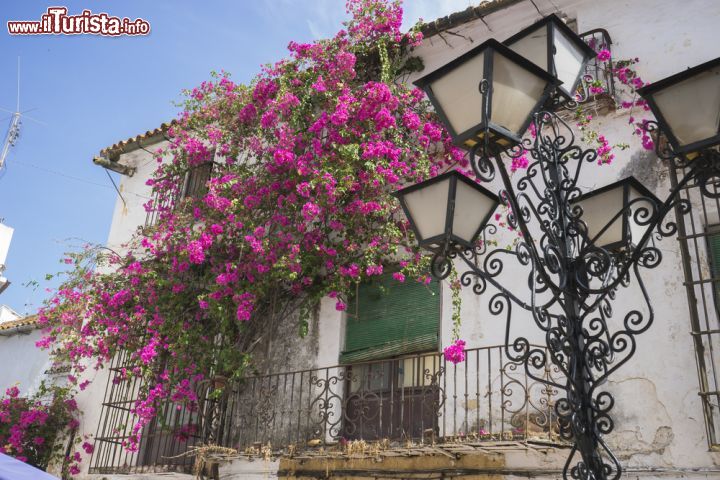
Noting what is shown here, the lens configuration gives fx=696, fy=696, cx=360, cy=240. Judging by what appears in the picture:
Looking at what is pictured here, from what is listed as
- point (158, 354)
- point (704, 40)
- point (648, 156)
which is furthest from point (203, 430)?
point (704, 40)

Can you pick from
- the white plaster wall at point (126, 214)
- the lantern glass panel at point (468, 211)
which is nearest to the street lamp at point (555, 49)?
the lantern glass panel at point (468, 211)

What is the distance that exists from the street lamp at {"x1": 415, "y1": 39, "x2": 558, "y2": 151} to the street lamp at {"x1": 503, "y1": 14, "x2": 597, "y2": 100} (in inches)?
11.2

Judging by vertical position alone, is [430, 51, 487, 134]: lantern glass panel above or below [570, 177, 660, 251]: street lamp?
above

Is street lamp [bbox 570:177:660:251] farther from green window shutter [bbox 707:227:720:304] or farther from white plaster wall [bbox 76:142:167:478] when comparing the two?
white plaster wall [bbox 76:142:167:478]

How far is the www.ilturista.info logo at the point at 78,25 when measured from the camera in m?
10.4

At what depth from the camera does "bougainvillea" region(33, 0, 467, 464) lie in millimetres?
8406

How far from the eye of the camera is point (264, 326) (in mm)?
9281

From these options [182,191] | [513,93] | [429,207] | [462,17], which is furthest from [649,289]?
[182,191]

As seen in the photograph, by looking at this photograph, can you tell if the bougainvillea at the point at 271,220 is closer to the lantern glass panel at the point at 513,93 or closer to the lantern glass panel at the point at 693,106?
the lantern glass panel at the point at 513,93

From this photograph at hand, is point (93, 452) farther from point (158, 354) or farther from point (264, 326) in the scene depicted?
point (264, 326)

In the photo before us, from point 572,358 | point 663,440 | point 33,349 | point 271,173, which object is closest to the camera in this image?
point 572,358

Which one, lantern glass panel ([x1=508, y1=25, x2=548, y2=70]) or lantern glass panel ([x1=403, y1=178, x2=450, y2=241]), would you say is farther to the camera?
lantern glass panel ([x1=403, y1=178, x2=450, y2=241])

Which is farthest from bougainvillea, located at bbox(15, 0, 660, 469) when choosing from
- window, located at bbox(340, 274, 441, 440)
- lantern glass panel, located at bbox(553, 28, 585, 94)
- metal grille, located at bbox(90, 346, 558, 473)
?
lantern glass panel, located at bbox(553, 28, 585, 94)

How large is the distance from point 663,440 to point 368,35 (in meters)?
6.22
